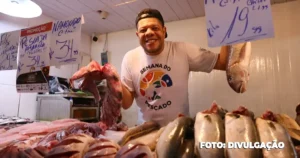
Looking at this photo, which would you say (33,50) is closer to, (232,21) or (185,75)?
(185,75)

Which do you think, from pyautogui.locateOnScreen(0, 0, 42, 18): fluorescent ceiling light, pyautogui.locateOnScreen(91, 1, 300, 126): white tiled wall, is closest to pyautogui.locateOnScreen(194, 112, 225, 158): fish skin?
pyautogui.locateOnScreen(0, 0, 42, 18): fluorescent ceiling light

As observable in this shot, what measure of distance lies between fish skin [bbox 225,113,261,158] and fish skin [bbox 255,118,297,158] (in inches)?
0.7

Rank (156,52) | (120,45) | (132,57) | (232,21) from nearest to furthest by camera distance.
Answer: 1. (232,21)
2. (156,52)
3. (132,57)
4. (120,45)

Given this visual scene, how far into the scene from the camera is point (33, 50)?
139cm

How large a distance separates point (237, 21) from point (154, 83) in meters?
0.83

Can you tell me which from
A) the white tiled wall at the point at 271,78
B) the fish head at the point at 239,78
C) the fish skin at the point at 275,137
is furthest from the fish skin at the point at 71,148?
the white tiled wall at the point at 271,78

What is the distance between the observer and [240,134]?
0.53 metres

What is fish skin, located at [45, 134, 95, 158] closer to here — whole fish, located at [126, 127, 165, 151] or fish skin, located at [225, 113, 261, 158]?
whole fish, located at [126, 127, 165, 151]

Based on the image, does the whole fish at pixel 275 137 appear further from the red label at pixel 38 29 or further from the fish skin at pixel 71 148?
the red label at pixel 38 29

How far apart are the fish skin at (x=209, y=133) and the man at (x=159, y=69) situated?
734 mm

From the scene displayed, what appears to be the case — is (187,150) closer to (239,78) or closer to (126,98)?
(239,78)

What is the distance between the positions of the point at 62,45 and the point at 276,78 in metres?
2.96

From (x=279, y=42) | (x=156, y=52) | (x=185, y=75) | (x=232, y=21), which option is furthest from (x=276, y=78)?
(x=232, y=21)

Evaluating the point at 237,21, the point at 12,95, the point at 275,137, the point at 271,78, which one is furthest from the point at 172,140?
the point at 12,95
